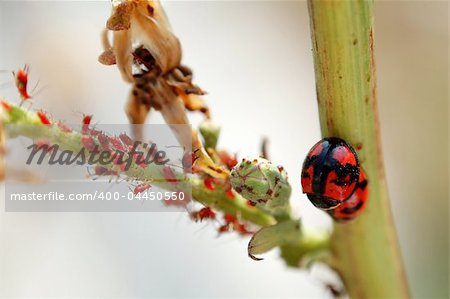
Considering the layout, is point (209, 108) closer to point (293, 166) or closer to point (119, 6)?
point (119, 6)

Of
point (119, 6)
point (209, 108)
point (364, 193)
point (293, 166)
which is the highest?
point (119, 6)

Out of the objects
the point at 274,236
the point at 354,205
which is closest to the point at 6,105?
the point at 274,236

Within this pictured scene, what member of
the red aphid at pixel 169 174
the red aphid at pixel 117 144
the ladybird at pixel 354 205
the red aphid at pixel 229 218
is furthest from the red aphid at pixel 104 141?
the ladybird at pixel 354 205

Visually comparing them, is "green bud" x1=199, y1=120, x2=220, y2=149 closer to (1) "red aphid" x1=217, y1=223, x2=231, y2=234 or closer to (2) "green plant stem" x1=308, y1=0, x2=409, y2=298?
(1) "red aphid" x1=217, y1=223, x2=231, y2=234

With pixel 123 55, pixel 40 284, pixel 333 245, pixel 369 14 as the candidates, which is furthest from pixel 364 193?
pixel 40 284

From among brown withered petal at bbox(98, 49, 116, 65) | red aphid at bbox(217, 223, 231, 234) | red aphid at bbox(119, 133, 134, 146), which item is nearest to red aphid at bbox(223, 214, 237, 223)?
red aphid at bbox(217, 223, 231, 234)

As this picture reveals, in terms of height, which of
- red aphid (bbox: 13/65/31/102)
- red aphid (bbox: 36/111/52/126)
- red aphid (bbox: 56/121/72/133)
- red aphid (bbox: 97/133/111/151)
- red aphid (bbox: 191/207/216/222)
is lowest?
red aphid (bbox: 191/207/216/222)

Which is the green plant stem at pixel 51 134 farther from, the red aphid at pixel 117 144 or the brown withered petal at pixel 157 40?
the brown withered petal at pixel 157 40
